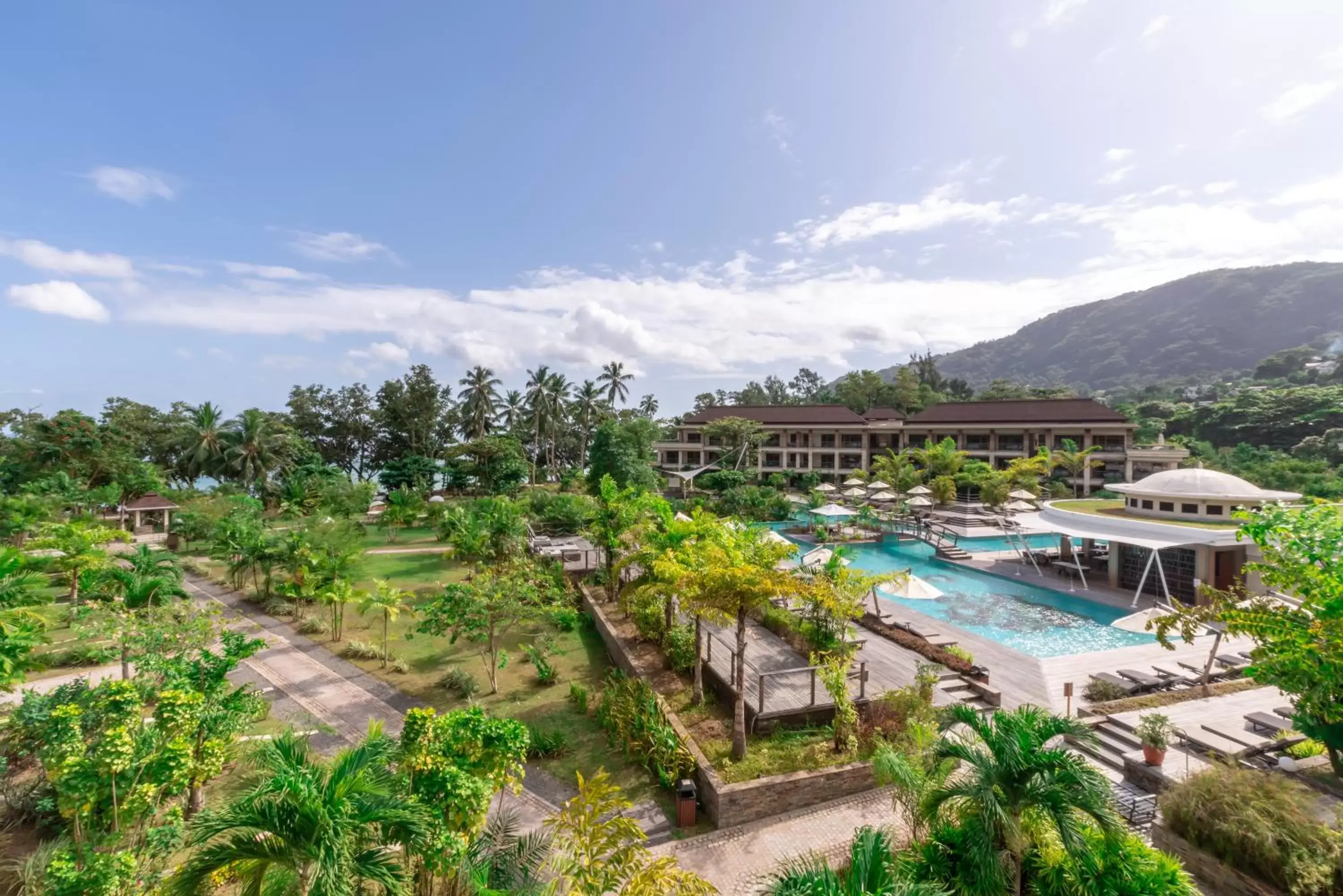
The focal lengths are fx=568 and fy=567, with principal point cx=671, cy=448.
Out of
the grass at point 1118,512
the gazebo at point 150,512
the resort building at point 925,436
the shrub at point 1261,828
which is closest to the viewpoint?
the shrub at point 1261,828

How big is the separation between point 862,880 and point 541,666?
30.4 ft

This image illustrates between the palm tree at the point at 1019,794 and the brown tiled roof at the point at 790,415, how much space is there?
45824mm

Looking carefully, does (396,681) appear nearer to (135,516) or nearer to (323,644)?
(323,644)

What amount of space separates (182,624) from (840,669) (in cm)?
1176

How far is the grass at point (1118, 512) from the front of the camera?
59.6 ft

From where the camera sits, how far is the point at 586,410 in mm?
53375

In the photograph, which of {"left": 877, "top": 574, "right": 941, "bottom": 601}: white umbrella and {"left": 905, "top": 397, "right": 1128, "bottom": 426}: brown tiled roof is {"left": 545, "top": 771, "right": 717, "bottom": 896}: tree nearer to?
{"left": 877, "top": 574, "right": 941, "bottom": 601}: white umbrella

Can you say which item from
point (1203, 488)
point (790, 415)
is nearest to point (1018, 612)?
point (1203, 488)

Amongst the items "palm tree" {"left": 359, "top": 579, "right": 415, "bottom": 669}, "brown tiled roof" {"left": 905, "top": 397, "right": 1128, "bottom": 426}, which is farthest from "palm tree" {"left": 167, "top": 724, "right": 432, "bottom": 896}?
"brown tiled roof" {"left": 905, "top": 397, "right": 1128, "bottom": 426}

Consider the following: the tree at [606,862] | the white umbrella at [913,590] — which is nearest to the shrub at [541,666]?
the tree at [606,862]

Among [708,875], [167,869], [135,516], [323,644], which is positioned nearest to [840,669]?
[708,875]

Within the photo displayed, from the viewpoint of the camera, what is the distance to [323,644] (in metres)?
15.2

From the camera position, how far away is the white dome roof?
18.3m

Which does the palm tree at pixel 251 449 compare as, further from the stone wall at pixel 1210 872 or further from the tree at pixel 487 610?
the stone wall at pixel 1210 872
